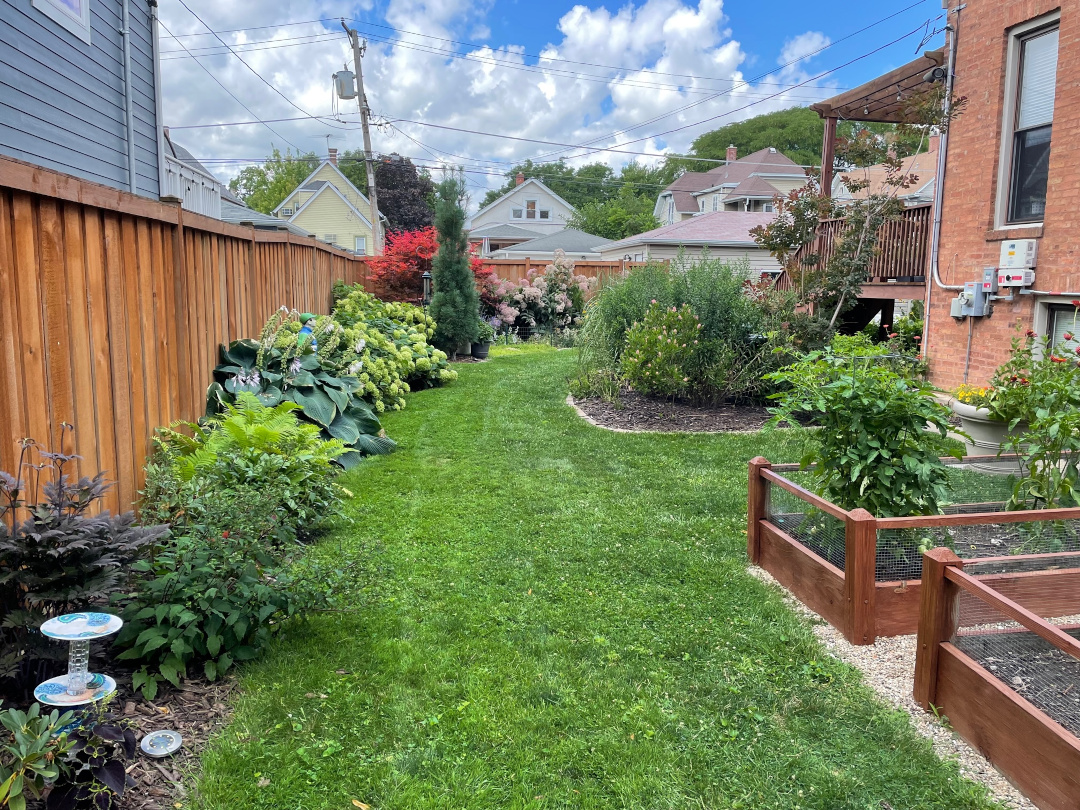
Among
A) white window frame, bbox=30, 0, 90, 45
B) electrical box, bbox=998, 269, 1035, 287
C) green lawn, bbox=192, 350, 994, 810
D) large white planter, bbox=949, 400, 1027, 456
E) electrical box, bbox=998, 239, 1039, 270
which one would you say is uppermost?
white window frame, bbox=30, 0, 90, 45

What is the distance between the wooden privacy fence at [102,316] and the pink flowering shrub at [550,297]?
12251 millimetres

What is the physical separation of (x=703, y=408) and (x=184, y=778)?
690cm

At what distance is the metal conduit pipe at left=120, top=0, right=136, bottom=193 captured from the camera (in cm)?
848

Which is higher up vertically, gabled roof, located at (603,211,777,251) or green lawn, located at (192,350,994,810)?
gabled roof, located at (603,211,777,251)

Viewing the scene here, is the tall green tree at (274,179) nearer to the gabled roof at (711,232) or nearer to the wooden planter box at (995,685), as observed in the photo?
the gabled roof at (711,232)

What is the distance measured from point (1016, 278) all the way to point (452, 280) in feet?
29.4

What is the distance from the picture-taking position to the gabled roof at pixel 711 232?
2350cm

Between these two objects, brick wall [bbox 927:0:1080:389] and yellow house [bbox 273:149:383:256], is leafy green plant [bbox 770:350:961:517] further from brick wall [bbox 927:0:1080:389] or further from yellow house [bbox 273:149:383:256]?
yellow house [bbox 273:149:383:256]

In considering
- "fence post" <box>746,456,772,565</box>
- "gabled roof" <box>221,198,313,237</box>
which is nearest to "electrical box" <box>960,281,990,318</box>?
"fence post" <box>746,456,772,565</box>

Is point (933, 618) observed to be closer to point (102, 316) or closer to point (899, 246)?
point (102, 316)

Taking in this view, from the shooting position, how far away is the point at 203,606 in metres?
2.86

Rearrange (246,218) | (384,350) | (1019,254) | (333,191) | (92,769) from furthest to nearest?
1. (333,191)
2. (246,218)
3. (384,350)
4. (1019,254)
5. (92,769)

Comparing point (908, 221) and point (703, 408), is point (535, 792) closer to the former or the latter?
point (703, 408)

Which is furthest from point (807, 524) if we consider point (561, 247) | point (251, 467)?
point (561, 247)
